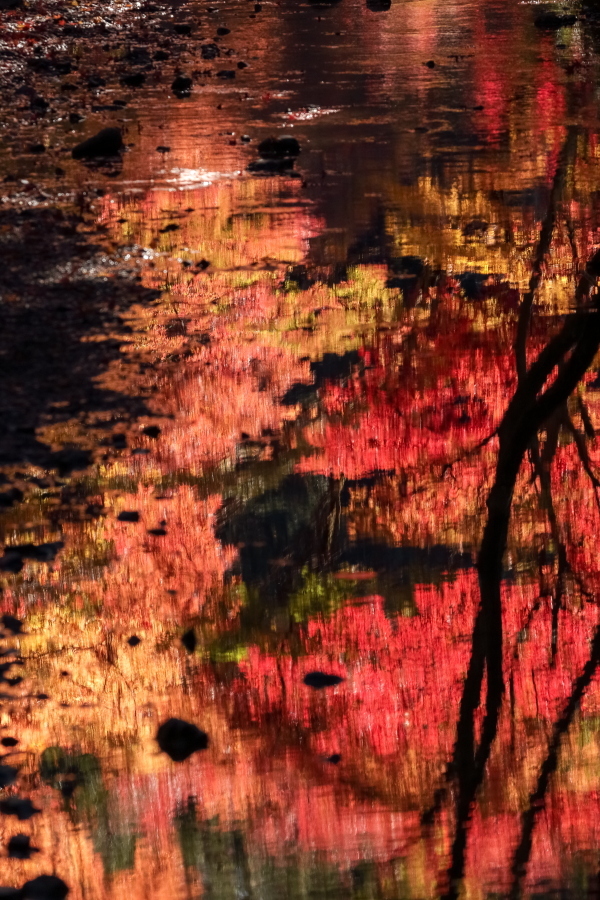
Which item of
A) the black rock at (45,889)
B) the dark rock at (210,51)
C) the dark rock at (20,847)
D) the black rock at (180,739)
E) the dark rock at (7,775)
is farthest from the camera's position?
the dark rock at (210,51)

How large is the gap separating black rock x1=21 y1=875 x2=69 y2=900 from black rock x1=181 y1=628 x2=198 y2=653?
1.04 meters

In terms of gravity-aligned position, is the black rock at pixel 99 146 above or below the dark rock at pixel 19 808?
above

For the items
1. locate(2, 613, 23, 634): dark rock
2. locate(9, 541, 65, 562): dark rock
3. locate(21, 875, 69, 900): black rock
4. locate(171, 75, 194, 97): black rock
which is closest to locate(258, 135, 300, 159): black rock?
locate(171, 75, 194, 97): black rock

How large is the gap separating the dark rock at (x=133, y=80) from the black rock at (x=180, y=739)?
1323 centimetres

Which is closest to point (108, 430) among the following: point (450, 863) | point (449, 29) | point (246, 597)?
point (246, 597)

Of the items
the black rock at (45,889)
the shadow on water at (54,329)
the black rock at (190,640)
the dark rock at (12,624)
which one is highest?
the shadow on water at (54,329)

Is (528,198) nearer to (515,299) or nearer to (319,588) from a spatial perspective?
(515,299)

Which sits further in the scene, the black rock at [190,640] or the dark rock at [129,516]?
the dark rock at [129,516]

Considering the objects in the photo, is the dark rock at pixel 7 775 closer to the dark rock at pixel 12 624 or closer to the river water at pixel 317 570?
the river water at pixel 317 570

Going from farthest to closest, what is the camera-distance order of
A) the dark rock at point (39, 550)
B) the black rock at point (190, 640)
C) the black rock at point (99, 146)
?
the black rock at point (99, 146)
the dark rock at point (39, 550)
the black rock at point (190, 640)

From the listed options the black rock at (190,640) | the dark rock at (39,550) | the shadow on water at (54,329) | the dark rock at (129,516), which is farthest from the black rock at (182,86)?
the black rock at (190,640)

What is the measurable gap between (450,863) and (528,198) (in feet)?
21.5

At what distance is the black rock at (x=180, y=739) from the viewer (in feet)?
12.0

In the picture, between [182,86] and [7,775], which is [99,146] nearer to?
[182,86]
